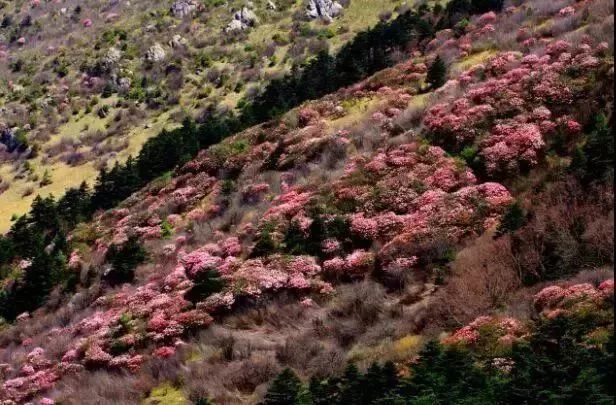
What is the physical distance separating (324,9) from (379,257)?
157ft

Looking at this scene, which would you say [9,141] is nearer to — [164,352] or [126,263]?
[126,263]

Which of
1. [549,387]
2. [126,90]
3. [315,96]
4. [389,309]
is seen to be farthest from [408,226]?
[126,90]

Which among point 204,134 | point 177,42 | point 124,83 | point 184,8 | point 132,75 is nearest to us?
point 204,134

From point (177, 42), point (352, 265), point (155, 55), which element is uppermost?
point (177, 42)

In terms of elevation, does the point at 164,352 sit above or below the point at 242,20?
below

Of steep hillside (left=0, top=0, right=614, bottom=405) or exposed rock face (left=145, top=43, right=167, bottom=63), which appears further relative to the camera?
exposed rock face (left=145, top=43, right=167, bottom=63)

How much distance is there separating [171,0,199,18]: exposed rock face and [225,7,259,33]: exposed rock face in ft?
22.9

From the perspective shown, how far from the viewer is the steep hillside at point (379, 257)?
10711mm

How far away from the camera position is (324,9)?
59.1 metres

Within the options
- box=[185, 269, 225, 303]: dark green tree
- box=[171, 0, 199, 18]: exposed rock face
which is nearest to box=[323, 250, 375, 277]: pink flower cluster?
box=[185, 269, 225, 303]: dark green tree

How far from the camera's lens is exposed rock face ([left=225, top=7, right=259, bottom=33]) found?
60406 millimetres

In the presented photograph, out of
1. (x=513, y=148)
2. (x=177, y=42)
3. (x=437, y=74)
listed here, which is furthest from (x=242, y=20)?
(x=513, y=148)

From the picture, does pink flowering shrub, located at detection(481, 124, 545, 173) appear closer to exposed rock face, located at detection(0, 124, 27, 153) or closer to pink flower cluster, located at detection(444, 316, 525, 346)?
pink flower cluster, located at detection(444, 316, 525, 346)

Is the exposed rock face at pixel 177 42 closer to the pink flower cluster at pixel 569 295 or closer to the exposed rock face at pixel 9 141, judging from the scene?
the exposed rock face at pixel 9 141
